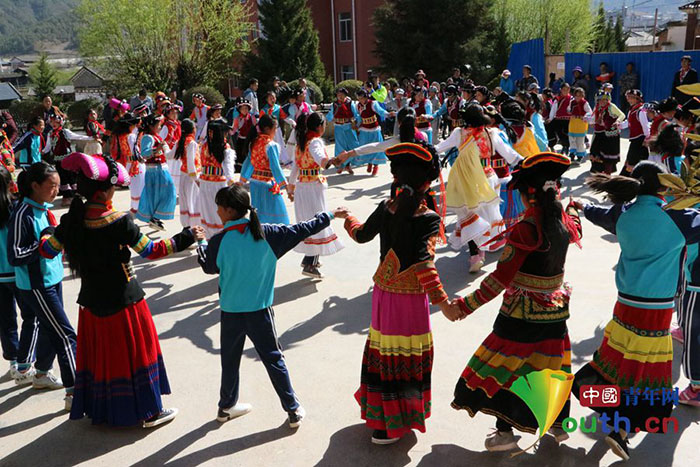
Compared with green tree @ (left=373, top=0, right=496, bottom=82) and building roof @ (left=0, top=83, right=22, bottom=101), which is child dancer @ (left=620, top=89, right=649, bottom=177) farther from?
building roof @ (left=0, top=83, right=22, bottom=101)

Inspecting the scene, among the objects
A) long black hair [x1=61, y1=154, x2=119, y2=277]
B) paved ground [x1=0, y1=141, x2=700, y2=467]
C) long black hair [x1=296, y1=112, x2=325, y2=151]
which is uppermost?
long black hair [x1=296, y1=112, x2=325, y2=151]

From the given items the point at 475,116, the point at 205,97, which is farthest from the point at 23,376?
the point at 205,97

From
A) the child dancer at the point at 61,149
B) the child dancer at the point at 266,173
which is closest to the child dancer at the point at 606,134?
the child dancer at the point at 266,173

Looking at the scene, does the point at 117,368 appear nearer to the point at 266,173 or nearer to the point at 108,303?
A: the point at 108,303

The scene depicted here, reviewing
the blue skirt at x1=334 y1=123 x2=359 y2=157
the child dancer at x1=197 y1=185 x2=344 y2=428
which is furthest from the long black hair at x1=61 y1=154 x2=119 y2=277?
the blue skirt at x1=334 y1=123 x2=359 y2=157

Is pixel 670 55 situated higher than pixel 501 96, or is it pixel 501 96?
pixel 670 55

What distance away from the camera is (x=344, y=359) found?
5105mm

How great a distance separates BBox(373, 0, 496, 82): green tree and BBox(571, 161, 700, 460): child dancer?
2717 centimetres

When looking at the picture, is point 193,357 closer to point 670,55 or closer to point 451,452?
point 451,452

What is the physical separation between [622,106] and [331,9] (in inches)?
825

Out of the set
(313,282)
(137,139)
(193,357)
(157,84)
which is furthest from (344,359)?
(157,84)

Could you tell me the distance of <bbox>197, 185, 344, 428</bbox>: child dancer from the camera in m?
3.86

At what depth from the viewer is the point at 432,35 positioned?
98.2 feet

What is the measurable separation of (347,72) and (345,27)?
2.58 m
